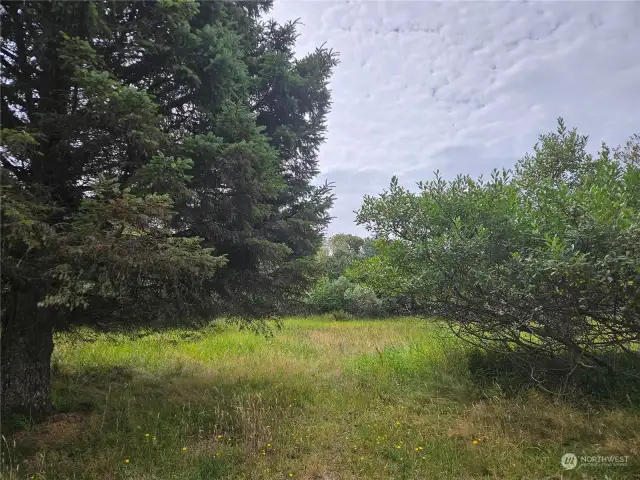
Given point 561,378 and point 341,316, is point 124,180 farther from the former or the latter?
point 341,316

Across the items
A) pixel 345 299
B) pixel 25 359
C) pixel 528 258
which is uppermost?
pixel 528 258

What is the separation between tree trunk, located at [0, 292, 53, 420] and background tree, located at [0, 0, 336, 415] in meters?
0.01

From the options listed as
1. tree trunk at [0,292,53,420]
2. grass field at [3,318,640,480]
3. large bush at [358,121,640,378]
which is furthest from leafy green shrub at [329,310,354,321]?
tree trunk at [0,292,53,420]

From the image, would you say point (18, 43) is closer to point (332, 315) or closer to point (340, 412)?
point (340, 412)

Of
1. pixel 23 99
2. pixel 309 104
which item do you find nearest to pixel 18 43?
pixel 23 99

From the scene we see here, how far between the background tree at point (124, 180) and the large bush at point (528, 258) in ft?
6.44

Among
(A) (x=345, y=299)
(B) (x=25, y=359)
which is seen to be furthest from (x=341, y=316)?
(B) (x=25, y=359)

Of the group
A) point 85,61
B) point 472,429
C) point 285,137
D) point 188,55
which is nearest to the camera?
point 85,61

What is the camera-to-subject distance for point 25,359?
4480 millimetres

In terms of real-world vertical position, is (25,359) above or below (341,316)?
above

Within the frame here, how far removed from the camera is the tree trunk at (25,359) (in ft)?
14.4

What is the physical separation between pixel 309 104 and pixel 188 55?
3.22 metres

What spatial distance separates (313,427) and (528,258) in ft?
11.6

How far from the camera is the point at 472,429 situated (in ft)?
14.4
